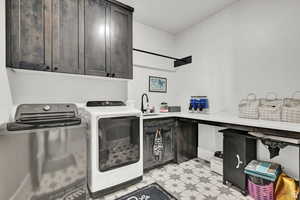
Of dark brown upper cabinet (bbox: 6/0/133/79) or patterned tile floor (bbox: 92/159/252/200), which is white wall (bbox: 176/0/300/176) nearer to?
patterned tile floor (bbox: 92/159/252/200)

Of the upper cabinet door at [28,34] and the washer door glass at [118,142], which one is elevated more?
the upper cabinet door at [28,34]

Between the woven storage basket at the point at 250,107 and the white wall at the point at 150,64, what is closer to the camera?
the woven storage basket at the point at 250,107

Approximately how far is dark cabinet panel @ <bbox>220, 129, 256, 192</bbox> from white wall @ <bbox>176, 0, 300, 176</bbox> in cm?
39

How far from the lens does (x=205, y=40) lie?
9.17ft

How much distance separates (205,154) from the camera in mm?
2721

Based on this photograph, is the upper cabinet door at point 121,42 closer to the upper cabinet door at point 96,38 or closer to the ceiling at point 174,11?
the upper cabinet door at point 96,38

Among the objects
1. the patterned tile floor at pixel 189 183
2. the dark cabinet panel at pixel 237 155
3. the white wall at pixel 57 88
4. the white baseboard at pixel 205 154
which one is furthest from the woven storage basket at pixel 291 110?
the white wall at pixel 57 88

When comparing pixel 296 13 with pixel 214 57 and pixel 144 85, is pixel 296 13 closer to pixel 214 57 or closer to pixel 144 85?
pixel 214 57

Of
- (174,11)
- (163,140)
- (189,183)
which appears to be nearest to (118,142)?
(163,140)

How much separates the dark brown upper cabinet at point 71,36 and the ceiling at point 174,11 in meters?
0.35

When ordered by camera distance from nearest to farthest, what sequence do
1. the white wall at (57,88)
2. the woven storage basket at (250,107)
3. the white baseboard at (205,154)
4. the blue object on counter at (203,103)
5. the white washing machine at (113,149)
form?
the white washing machine at (113,149) < the white wall at (57,88) < the woven storage basket at (250,107) < the white baseboard at (205,154) < the blue object on counter at (203,103)

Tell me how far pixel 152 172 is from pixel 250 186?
1309 millimetres

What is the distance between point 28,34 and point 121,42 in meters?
1.18

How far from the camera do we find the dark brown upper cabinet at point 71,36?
61.3 inches
